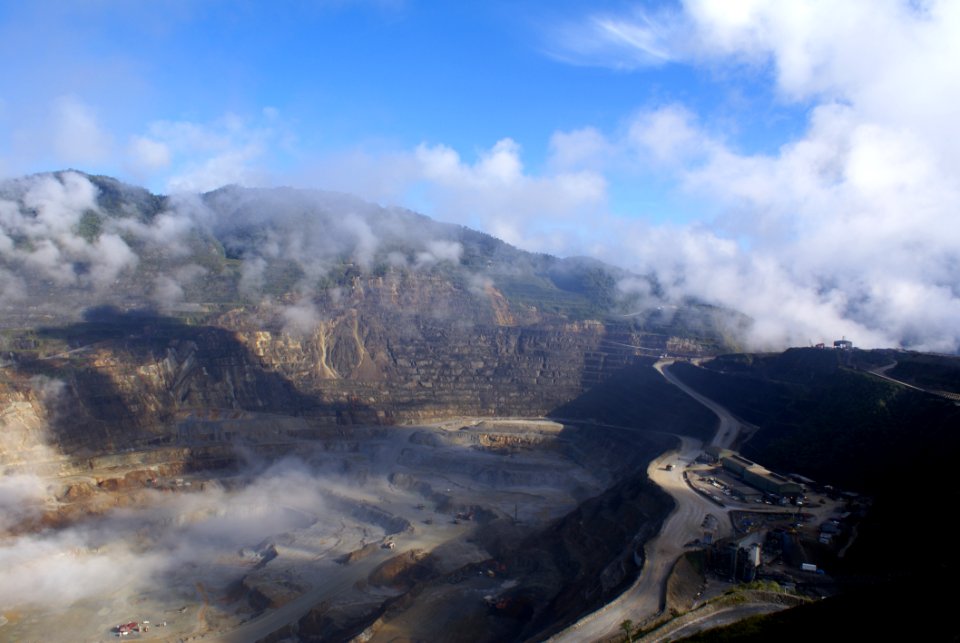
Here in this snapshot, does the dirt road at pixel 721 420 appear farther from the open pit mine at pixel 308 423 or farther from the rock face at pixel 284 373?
the rock face at pixel 284 373

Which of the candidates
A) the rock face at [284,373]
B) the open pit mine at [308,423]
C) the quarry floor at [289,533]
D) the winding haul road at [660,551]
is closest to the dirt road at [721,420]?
the winding haul road at [660,551]

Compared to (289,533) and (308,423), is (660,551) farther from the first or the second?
(308,423)

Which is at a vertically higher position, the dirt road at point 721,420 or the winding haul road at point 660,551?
the dirt road at point 721,420

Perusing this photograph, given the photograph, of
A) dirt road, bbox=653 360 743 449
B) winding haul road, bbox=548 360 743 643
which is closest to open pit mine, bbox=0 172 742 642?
winding haul road, bbox=548 360 743 643

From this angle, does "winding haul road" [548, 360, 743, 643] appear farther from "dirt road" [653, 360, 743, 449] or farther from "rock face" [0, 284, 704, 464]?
"rock face" [0, 284, 704, 464]

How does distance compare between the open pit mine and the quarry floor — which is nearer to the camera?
the quarry floor

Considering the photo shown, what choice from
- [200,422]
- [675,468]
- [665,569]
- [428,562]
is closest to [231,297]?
[200,422]

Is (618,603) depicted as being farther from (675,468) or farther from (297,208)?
(297,208)

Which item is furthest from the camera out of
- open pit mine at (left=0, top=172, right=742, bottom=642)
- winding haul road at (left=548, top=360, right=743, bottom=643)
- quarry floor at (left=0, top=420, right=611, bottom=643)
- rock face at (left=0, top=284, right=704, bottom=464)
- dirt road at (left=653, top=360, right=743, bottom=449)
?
rock face at (left=0, top=284, right=704, bottom=464)
